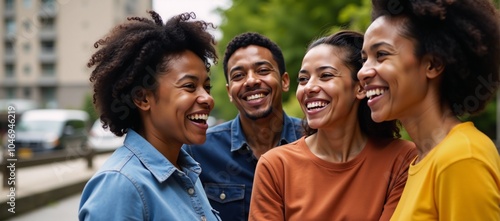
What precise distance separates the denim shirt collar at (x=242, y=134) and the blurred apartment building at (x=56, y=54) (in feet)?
109

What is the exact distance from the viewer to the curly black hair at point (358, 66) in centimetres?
250

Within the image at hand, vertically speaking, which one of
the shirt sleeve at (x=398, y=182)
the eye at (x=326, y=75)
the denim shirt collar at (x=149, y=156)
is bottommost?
the shirt sleeve at (x=398, y=182)

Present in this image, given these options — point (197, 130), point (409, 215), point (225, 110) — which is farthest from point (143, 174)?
point (225, 110)

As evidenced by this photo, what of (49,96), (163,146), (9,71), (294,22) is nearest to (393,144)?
(163,146)

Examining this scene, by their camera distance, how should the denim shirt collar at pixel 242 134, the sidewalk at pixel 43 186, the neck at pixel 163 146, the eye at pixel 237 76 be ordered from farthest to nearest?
the sidewalk at pixel 43 186, the eye at pixel 237 76, the denim shirt collar at pixel 242 134, the neck at pixel 163 146

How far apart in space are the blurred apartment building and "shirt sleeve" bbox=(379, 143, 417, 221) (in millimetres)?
34381

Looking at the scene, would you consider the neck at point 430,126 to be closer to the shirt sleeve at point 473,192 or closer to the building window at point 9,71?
the shirt sleeve at point 473,192

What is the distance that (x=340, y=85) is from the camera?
2496 mm

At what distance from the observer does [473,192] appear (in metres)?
1.55

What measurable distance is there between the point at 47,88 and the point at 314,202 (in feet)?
164

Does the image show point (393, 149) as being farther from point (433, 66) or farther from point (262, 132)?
point (262, 132)

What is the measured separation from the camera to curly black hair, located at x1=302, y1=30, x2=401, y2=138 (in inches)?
98.5

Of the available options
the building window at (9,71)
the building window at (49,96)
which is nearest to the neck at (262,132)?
the building window at (9,71)

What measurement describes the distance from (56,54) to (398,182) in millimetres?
48389
